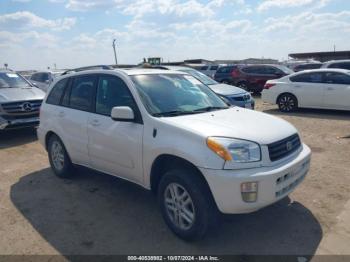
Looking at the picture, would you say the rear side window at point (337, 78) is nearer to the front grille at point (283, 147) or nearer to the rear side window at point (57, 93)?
the front grille at point (283, 147)

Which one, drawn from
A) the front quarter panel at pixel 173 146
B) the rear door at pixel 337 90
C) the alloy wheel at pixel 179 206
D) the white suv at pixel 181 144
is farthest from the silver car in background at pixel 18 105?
the rear door at pixel 337 90

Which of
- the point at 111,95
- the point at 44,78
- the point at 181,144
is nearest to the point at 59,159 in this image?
the point at 111,95

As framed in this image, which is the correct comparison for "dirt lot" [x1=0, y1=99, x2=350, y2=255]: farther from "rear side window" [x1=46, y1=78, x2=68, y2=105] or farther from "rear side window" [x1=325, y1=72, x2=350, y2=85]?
"rear side window" [x1=325, y1=72, x2=350, y2=85]

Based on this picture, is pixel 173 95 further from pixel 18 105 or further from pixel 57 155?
pixel 18 105

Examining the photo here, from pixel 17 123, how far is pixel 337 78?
949cm

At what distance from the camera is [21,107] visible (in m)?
9.15

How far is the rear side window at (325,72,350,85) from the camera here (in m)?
11.0

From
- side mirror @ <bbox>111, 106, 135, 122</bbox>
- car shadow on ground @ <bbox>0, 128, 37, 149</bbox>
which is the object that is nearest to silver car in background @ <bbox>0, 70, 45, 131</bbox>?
car shadow on ground @ <bbox>0, 128, 37, 149</bbox>

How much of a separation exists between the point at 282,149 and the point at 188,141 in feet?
3.33

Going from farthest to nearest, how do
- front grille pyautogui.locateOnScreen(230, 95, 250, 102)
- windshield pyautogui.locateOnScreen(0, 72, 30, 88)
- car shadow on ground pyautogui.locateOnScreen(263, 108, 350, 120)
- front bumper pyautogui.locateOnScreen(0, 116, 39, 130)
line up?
car shadow on ground pyautogui.locateOnScreen(263, 108, 350, 120), windshield pyautogui.locateOnScreen(0, 72, 30, 88), front grille pyautogui.locateOnScreen(230, 95, 250, 102), front bumper pyautogui.locateOnScreen(0, 116, 39, 130)

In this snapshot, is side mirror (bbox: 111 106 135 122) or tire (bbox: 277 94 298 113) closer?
side mirror (bbox: 111 106 135 122)

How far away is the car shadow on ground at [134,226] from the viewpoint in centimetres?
364

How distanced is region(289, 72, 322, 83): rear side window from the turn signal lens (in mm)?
9382

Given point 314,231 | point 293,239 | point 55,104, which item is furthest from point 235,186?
point 55,104
